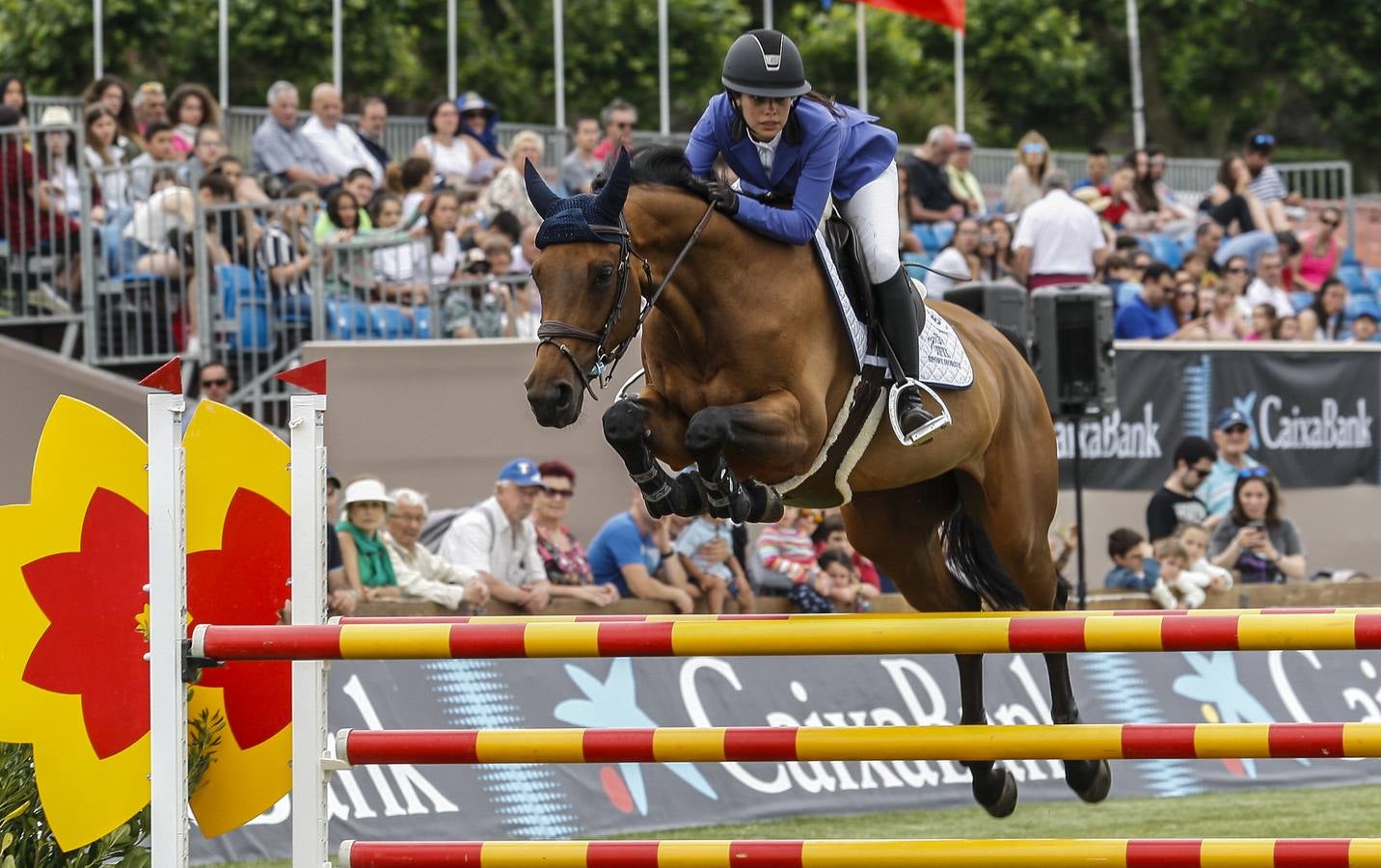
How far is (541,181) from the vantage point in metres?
4.91

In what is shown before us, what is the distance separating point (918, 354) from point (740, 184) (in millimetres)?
745

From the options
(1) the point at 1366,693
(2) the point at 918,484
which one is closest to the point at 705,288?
(2) the point at 918,484

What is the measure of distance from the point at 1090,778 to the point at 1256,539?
202 inches

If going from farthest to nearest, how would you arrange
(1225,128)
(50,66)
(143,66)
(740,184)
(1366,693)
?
(1225,128) < (143,66) < (50,66) < (1366,693) < (740,184)

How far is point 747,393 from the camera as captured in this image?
5242 mm

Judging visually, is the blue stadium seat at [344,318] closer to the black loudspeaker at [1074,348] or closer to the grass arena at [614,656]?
the black loudspeaker at [1074,348]

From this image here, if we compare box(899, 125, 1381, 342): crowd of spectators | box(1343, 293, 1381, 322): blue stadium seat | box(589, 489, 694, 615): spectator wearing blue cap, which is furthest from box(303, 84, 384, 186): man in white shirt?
box(1343, 293, 1381, 322): blue stadium seat

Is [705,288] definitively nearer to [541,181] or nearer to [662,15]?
[541,181]

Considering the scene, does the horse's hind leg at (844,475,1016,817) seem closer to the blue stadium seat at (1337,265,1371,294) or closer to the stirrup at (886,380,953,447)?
the stirrup at (886,380,953,447)

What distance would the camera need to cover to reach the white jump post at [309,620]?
4809 millimetres

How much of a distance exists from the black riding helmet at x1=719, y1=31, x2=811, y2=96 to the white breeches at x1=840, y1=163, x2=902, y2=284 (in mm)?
599

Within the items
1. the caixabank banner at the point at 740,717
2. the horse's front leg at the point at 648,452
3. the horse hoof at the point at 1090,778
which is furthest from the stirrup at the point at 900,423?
the caixabank banner at the point at 740,717

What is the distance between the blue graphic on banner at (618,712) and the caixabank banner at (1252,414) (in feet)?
13.5

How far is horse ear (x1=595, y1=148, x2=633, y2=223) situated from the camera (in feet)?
15.8
